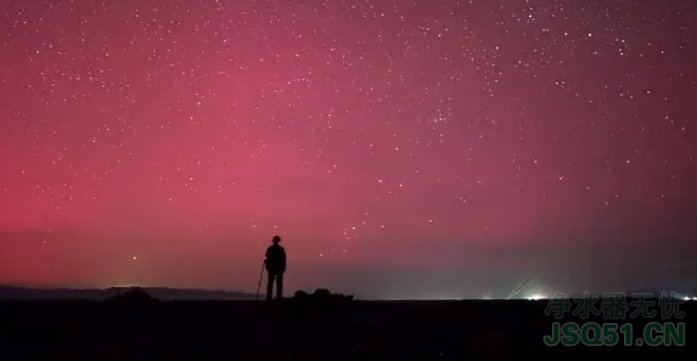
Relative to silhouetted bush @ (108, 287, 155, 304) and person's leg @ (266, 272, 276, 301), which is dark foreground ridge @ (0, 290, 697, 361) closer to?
silhouetted bush @ (108, 287, 155, 304)

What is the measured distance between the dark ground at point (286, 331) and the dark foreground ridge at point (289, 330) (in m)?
0.02

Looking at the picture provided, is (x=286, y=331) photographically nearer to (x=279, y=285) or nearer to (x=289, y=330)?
(x=289, y=330)

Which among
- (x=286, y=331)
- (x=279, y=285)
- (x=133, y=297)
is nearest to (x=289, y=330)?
(x=286, y=331)

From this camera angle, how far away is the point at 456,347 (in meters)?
12.5

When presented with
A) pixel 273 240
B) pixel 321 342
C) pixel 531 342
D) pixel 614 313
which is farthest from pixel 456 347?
pixel 273 240

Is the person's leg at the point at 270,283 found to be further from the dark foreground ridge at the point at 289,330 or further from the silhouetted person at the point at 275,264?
the dark foreground ridge at the point at 289,330

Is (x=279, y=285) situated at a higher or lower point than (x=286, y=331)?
higher

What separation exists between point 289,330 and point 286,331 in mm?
71

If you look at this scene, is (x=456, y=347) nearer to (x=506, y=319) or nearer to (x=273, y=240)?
(x=506, y=319)

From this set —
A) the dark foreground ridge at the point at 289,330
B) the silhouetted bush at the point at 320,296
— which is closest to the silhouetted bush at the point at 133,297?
the dark foreground ridge at the point at 289,330

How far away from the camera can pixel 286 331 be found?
1302cm

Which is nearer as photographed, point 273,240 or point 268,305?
point 268,305

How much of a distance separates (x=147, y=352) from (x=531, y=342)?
5906 millimetres

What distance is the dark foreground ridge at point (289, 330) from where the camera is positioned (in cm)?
1209
